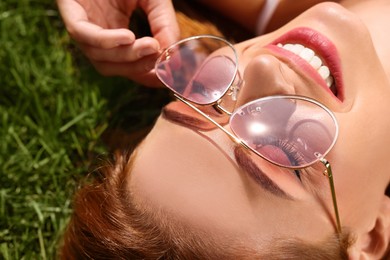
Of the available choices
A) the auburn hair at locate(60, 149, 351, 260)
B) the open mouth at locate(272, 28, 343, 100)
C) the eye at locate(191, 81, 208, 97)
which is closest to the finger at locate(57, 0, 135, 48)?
the eye at locate(191, 81, 208, 97)

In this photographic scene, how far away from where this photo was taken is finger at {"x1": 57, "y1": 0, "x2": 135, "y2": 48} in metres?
1.59

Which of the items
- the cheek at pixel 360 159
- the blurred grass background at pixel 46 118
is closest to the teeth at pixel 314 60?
the cheek at pixel 360 159

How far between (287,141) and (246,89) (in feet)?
0.57

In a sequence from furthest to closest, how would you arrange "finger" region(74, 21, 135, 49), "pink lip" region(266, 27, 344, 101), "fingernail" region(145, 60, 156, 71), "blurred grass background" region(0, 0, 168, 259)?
"blurred grass background" region(0, 0, 168, 259), "fingernail" region(145, 60, 156, 71), "finger" region(74, 21, 135, 49), "pink lip" region(266, 27, 344, 101)

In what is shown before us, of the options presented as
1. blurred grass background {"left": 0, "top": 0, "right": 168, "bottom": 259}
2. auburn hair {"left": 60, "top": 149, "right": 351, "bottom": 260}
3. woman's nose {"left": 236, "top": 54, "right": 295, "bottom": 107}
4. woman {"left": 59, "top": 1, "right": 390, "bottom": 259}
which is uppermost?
woman's nose {"left": 236, "top": 54, "right": 295, "bottom": 107}

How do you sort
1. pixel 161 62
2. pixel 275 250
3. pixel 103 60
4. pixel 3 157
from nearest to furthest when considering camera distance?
pixel 275 250
pixel 161 62
pixel 103 60
pixel 3 157

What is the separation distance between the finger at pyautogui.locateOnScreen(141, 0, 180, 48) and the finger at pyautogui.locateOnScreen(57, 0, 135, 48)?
0.17 meters

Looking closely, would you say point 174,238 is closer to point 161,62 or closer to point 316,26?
point 161,62

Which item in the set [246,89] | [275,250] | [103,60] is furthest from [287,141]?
[103,60]

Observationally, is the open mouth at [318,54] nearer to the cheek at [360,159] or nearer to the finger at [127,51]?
the cheek at [360,159]

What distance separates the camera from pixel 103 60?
177cm

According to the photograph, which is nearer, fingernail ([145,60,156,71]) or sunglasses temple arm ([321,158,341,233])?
sunglasses temple arm ([321,158,341,233])

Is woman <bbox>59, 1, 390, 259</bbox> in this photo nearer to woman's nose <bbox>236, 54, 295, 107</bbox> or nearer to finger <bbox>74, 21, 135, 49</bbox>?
woman's nose <bbox>236, 54, 295, 107</bbox>

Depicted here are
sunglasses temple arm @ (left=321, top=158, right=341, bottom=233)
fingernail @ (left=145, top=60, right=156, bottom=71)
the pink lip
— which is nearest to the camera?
sunglasses temple arm @ (left=321, top=158, right=341, bottom=233)
